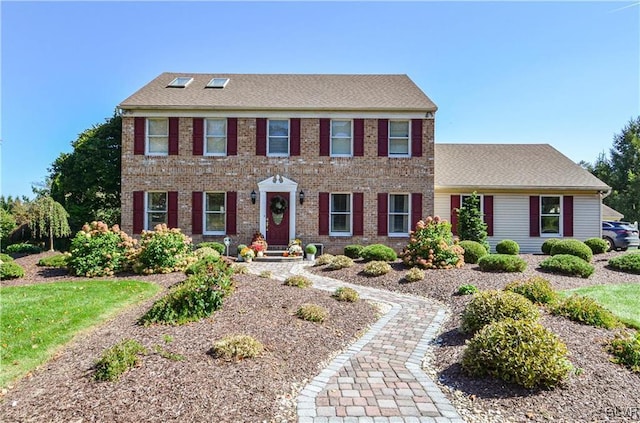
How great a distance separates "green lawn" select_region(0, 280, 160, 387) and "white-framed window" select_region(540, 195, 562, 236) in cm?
1601

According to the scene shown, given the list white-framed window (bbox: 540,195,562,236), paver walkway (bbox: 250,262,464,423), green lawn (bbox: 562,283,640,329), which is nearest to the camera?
paver walkway (bbox: 250,262,464,423)

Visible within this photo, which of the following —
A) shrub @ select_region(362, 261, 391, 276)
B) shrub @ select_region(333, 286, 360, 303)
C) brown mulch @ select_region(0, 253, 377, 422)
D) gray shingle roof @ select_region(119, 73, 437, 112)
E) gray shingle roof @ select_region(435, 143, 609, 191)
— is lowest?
brown mulch @ select_region(0, 253, 377, 422)

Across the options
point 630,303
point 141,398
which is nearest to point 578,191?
point 630,303

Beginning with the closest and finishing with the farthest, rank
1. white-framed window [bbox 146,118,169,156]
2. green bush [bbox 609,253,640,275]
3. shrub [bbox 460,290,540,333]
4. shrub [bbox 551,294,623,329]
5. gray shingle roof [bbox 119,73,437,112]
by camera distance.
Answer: shrub [bbox 460,290,540,333] < shrub [bbox 551,294,623,329] < green bush [bbox 609,253,640,275] < gray shingle roof [bbox 119,73,437,112] < white-framed window [bbox 146,118,169,156]

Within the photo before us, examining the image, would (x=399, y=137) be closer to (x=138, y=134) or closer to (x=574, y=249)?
(x=574, y=249)

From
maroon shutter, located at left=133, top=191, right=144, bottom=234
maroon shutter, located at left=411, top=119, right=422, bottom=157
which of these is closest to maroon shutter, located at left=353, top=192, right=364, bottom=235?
maroon shutter, located at left=411, top=119, right=422, bottom=157

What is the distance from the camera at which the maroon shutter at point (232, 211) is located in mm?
14758

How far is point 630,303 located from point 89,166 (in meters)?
19.7

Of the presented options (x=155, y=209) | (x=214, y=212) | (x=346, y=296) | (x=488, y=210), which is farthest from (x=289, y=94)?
(x=346, y=296)

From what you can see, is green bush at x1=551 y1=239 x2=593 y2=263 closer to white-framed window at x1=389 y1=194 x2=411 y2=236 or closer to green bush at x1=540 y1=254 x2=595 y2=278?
green bush at x1=540 y1=254 x2=595 y2=278

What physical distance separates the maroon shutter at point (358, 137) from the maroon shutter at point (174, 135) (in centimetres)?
724

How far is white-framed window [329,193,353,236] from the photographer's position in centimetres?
1497

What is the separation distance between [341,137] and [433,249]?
6573 mm

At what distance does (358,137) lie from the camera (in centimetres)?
1484
